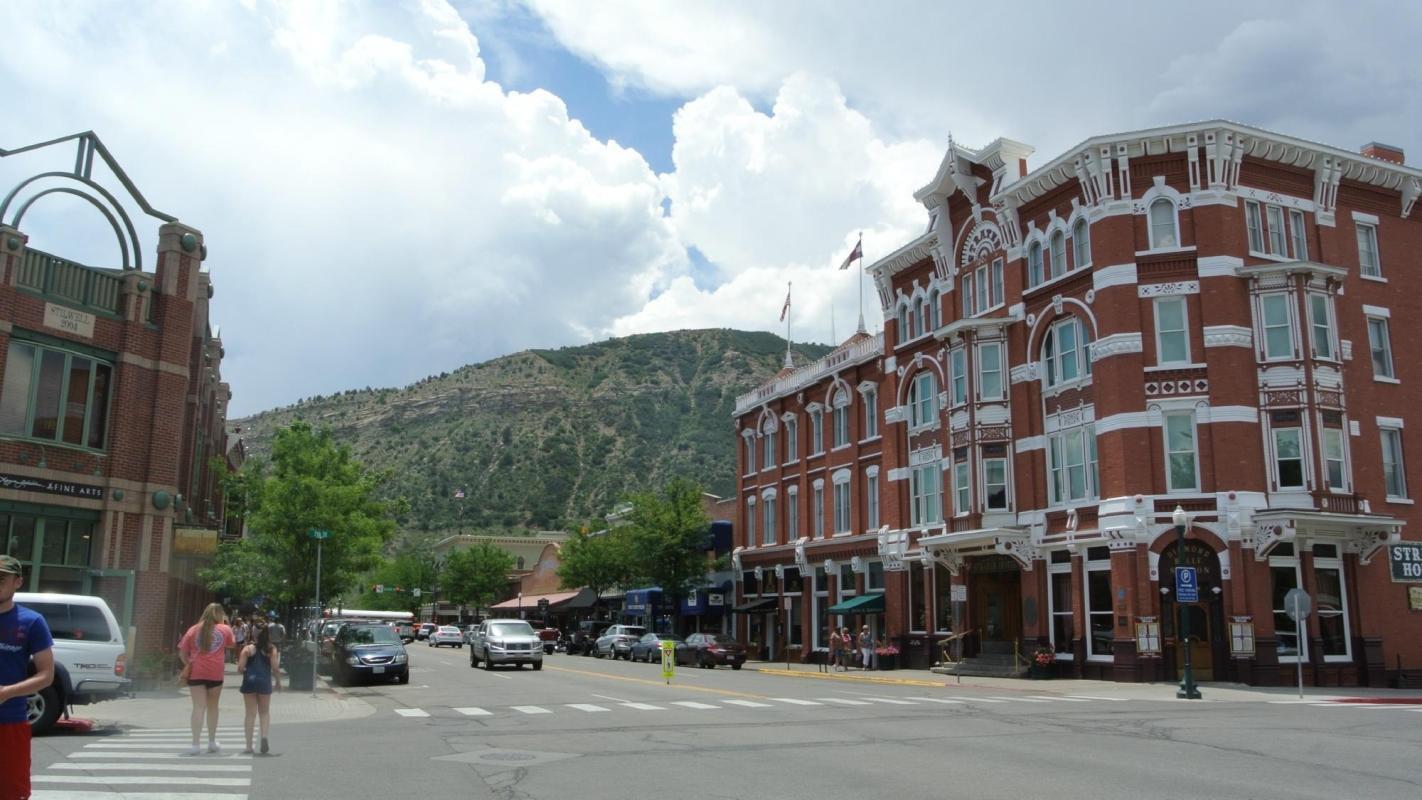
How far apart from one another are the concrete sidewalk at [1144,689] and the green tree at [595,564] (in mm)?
30806

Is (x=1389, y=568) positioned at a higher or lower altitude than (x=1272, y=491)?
lower

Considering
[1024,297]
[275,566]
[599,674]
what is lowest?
[599,674]

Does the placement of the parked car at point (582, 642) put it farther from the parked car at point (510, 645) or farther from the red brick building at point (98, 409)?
the red brick building at point (98, 409)

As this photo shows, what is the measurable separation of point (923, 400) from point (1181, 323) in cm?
1130

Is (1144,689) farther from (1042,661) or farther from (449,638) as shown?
(449,638)

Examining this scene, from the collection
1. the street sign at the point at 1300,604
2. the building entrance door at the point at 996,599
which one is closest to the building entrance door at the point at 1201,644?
the street sign at the point at 1300,604

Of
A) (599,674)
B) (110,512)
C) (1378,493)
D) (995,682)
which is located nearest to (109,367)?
(110,512)

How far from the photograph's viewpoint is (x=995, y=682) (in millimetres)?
31828

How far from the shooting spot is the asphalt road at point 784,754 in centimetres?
1073

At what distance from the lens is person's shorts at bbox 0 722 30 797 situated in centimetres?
580

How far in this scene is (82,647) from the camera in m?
16.5

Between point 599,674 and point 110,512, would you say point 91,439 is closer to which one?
point 110,512

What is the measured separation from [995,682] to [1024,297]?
12.3 m

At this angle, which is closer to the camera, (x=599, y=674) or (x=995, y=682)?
(x=995, y=682)
